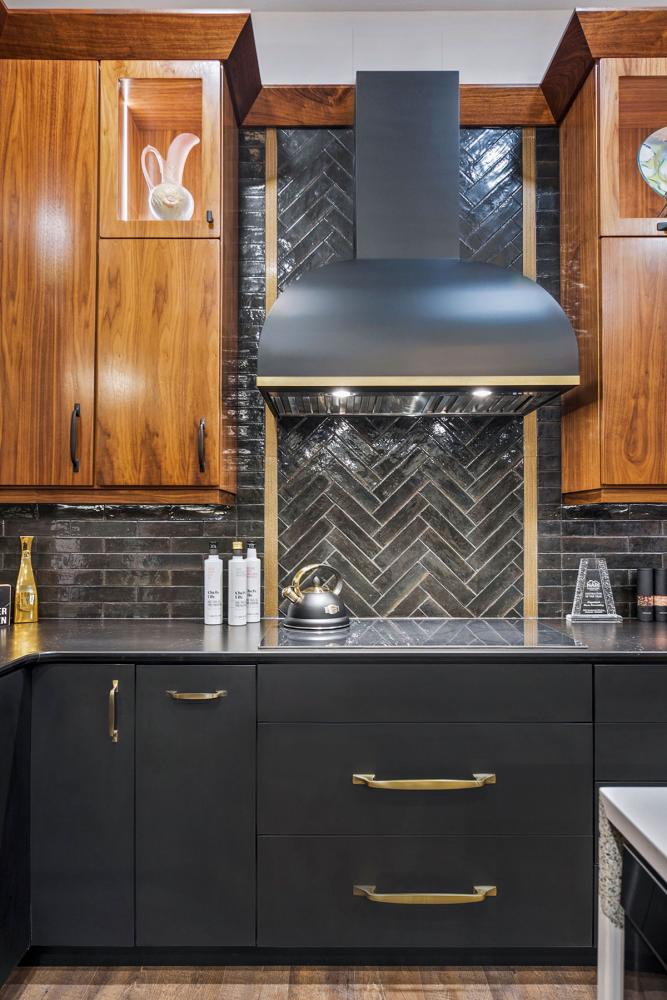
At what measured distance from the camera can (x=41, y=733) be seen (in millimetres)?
1846

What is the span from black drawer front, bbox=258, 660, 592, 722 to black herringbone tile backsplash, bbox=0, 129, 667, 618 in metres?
0.63

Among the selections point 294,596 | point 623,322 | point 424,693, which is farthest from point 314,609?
point 623,322

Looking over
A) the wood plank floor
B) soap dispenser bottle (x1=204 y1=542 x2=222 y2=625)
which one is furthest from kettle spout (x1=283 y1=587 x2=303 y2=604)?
the wood plank floor

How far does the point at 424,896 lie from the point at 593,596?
118 cm

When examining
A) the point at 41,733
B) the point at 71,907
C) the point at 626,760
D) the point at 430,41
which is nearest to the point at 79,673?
the point at 41,733

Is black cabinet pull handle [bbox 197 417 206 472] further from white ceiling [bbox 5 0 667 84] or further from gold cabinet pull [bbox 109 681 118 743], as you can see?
white ceiling [bbox 5 0 667 84]

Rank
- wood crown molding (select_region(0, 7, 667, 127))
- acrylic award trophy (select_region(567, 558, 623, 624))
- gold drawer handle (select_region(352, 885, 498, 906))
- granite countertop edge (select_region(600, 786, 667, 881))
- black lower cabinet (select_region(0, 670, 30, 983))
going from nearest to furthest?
granite countertop edge (select_region(600, 786, 667, 881))
black lower cabinet (select_region(0, 670, 30, 983))
gold drawer handle (select_region(352, 885, 498, 906))
wood crown molding (select_region(0, 7, 667, 127))
acrylic award trophy (select_region(567, 558, 623, 624))

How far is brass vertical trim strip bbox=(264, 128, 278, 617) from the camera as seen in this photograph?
2504 millimetres

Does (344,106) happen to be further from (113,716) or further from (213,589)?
(113,716)

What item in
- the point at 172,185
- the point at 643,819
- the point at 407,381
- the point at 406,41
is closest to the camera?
the point at 643,819

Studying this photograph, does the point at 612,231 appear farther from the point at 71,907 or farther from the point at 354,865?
the point at 71,907

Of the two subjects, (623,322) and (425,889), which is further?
(623,322)

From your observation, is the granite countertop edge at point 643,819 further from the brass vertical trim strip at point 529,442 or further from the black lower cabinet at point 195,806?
the brass vertical trim strip at point 529,442

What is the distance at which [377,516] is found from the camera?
2.50m
